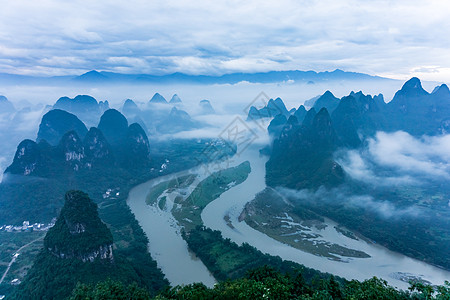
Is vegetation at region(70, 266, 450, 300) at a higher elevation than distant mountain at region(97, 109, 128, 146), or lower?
higher

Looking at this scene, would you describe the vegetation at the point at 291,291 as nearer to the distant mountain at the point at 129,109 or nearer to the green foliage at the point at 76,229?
the green foliage at the point at 76,229

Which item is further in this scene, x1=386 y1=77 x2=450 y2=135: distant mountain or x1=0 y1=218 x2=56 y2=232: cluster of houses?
x1=386 y1=77 x2=450 y2=135: distant mountain

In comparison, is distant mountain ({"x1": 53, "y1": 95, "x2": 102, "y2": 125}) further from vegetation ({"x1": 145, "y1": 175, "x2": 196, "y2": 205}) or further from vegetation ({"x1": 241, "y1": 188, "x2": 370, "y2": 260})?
vegetation ({"x1": 241, "y1": 188, "x2": 370, "y2": 260})

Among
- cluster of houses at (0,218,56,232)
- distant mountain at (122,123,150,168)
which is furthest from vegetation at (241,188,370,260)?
distant mountain at (122,123,150,168)

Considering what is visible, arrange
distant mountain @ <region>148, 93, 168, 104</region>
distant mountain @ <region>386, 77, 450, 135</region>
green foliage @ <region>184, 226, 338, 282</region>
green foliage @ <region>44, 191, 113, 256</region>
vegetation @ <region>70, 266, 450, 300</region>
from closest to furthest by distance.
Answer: vegetation @ <region>70, 266, 450, 300</region> → green foliage @ <region>44, 191, 113, 256</region> → green foliage @ <region>184, 226, 338, 282</region> → distant mountain @ <region>386, 77, 450, 135</region> → distant mountain @ <region>148, 93, 168, 104</region>

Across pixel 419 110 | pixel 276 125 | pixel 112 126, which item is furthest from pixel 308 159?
pixel 112 126

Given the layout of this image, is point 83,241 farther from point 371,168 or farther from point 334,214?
point 371,168

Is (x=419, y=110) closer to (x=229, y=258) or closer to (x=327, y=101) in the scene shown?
(x=327, y=101)

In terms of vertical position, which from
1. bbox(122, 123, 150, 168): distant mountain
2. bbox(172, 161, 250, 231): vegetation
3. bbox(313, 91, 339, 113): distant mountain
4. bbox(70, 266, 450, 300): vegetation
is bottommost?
bbox(172, 161, 250, 231): vegetation

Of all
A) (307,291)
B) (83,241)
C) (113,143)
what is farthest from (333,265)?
(113,143)
